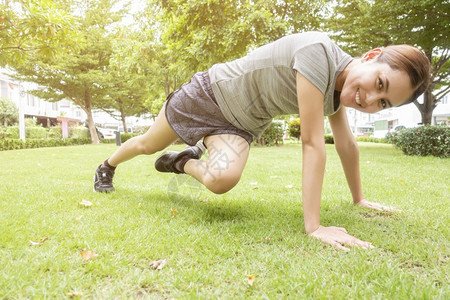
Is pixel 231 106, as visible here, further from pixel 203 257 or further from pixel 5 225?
pixel 5 225

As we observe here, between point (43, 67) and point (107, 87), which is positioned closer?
point (43, 67)

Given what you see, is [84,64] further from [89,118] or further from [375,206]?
[375,206]

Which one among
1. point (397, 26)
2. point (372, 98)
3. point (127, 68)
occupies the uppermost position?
point (397, 26)

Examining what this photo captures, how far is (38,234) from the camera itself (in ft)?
5.96

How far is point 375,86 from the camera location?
1.64 meters

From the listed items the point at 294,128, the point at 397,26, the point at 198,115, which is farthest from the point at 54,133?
the point at 198,115

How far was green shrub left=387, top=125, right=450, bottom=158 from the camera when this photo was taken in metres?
8.06

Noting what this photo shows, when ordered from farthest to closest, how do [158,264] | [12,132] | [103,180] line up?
[12,132] → [103,180] → [158,264]

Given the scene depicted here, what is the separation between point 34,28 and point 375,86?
5629mm

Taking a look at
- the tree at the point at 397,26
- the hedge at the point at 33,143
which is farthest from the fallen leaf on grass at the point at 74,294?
the hedge at the point at 33,143

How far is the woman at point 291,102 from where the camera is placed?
1662 mm

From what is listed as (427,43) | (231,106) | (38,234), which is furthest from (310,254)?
(427,43)

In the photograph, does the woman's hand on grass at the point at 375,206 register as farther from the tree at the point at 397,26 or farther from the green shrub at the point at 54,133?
the green shrub at the point at 54,133

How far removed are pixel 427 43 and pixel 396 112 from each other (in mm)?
39610
